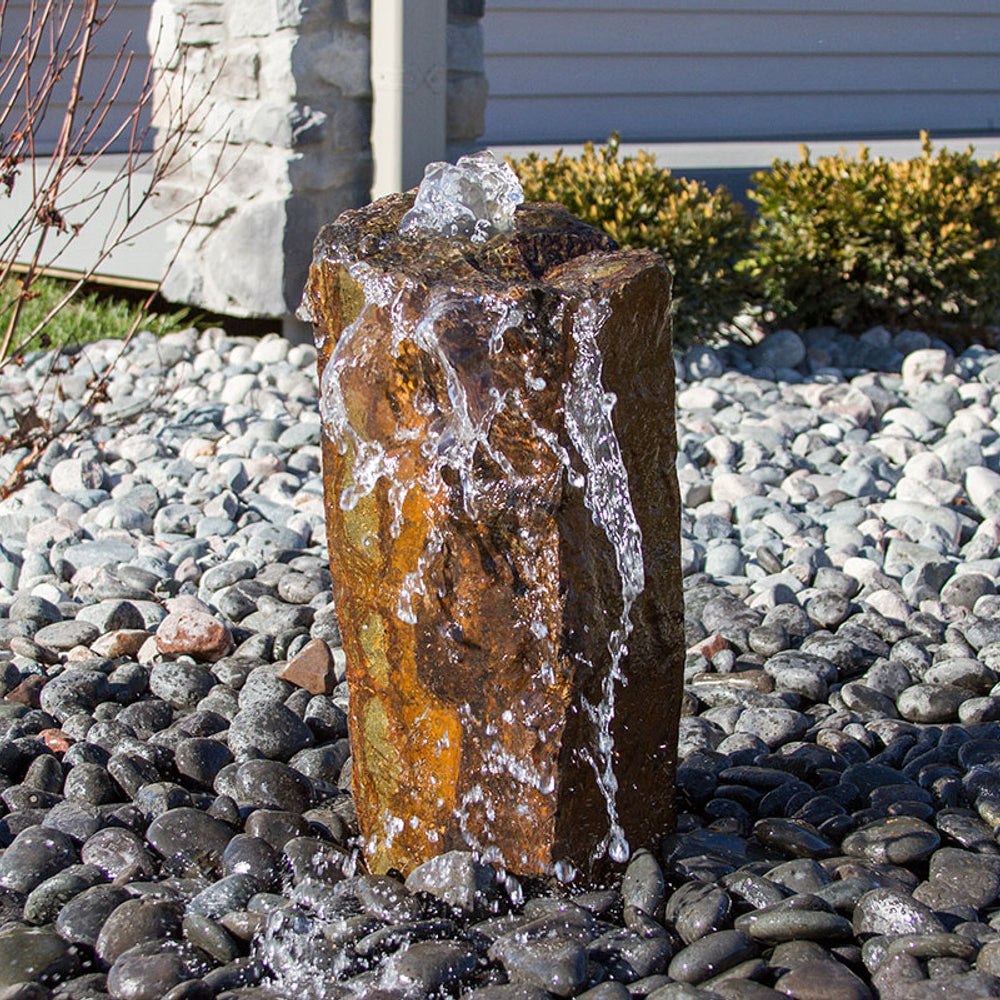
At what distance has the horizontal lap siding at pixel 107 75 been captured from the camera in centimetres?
676

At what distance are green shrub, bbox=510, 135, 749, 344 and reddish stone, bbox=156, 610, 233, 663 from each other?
275 centimetres

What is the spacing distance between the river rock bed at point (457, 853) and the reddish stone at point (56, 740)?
1 cm

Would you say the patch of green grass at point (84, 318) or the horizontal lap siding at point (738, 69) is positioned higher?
the horizontal lap siding at point (738, 69)

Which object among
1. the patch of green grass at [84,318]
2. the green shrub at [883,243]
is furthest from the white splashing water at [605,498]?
the patch of green grass at [84,318]

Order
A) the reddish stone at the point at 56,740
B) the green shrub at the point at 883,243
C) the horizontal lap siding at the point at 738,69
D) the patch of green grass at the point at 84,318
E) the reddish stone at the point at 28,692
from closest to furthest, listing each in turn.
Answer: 1. the reddish stone at the point at 56,740
2. the reddish stone at the point at 28,692
3. the green shrub at the point at 883,243
4. the patch of green grass at the point at 84,318
5. the horizontal lap siding at the point at 738,69

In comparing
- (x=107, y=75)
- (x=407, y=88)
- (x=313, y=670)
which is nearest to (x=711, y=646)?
(x=313, y=670)

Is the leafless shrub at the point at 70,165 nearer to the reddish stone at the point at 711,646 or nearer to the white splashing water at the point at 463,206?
the white splashing water at the point at 463,206

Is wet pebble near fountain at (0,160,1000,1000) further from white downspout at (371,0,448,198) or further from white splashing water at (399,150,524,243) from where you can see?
white downspout at (371,0,448,198)

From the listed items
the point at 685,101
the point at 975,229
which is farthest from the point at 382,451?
the point at 685,101

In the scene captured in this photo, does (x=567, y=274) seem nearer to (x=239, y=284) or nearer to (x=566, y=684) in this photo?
(x=566, y=684)

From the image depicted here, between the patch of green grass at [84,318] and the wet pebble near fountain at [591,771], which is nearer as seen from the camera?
the wet pebble near fountain at [591,771]

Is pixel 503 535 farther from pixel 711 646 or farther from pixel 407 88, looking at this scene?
pixel 407 88

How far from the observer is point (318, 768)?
8.07 feet

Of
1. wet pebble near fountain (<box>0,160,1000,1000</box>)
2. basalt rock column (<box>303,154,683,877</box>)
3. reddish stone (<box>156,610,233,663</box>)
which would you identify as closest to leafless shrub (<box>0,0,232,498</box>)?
wet pebble near fountain (<box>0,160,1000,1000</box>)
